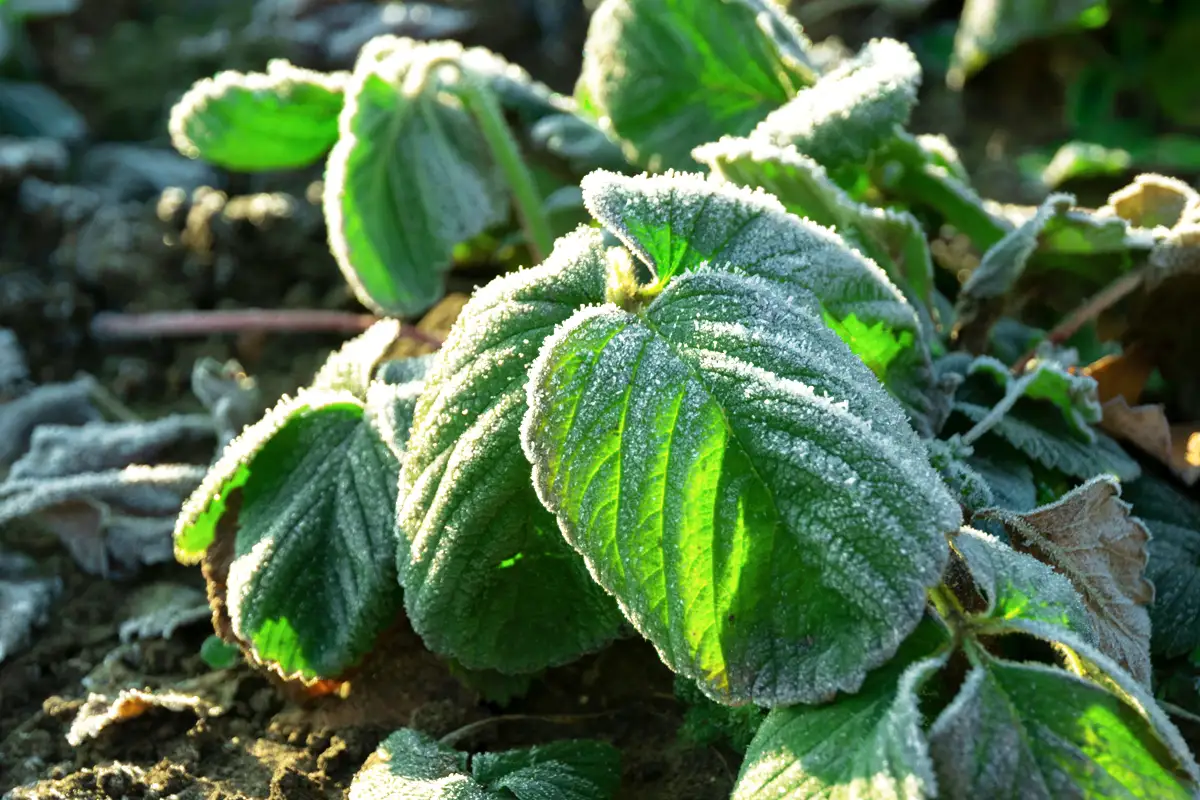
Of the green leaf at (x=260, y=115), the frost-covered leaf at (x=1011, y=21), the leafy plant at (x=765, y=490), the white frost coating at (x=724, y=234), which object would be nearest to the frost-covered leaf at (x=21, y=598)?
the leafy plant at (x=765, y=490)

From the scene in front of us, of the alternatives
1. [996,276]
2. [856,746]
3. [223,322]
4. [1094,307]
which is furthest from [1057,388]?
[223,322]

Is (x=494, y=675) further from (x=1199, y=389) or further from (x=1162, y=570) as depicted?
(x=1199, y=389)

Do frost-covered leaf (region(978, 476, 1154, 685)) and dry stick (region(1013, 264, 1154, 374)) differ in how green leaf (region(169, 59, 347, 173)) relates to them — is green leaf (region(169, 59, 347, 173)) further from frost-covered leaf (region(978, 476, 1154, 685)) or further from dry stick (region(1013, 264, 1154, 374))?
frost-covered leaf (region(978, 476, 1154, 685))

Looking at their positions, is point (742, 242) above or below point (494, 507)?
above

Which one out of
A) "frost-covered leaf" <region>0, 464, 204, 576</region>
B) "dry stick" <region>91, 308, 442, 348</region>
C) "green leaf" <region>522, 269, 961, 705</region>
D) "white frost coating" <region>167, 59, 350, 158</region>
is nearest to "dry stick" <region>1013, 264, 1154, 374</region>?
"green leaf" <region>522, 269, 961, 705</region>

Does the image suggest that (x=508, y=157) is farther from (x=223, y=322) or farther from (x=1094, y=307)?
(x=1094, y=307)

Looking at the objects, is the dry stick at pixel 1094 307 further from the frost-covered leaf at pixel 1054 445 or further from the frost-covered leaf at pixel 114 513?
the frost-covered leaf at pixel 114 513

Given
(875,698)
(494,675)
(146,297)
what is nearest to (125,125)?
(146,297)
